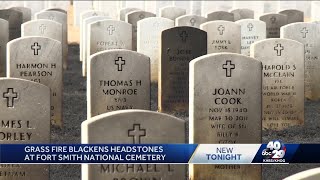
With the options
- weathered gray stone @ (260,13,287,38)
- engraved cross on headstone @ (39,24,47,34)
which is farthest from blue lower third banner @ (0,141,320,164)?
weathered gray stone @ (260,13,287,38)

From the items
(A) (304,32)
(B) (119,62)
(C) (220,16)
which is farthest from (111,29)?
(B) (119,62)

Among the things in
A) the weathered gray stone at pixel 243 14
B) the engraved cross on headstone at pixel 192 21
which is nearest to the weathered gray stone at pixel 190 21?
the engraved cross on headstone at pixel 192 21

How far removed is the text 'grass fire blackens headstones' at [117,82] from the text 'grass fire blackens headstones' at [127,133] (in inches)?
101

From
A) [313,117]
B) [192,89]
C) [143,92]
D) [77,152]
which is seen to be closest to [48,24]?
[313,117]

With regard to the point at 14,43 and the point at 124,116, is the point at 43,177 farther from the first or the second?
the point at 14,43

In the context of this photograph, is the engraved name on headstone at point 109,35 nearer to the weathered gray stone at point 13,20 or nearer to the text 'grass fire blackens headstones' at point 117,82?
the weathered gray stone at point 13,20

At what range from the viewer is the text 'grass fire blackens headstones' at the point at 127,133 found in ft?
21.5

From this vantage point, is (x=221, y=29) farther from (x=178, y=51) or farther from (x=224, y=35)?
(x=178, y=51)

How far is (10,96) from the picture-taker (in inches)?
300

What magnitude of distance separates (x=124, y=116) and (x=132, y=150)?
0.23 m

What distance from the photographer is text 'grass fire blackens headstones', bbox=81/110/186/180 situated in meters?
6.54

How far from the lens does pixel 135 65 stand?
366 inches

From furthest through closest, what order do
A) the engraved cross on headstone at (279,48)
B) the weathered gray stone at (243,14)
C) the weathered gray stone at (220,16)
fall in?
the weathered gray stone at (243,14) → the weathered gray stone at (220,16) → the engraved cross on headstone at (279,48)

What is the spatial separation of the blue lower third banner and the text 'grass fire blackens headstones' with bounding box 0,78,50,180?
6.9 inches
